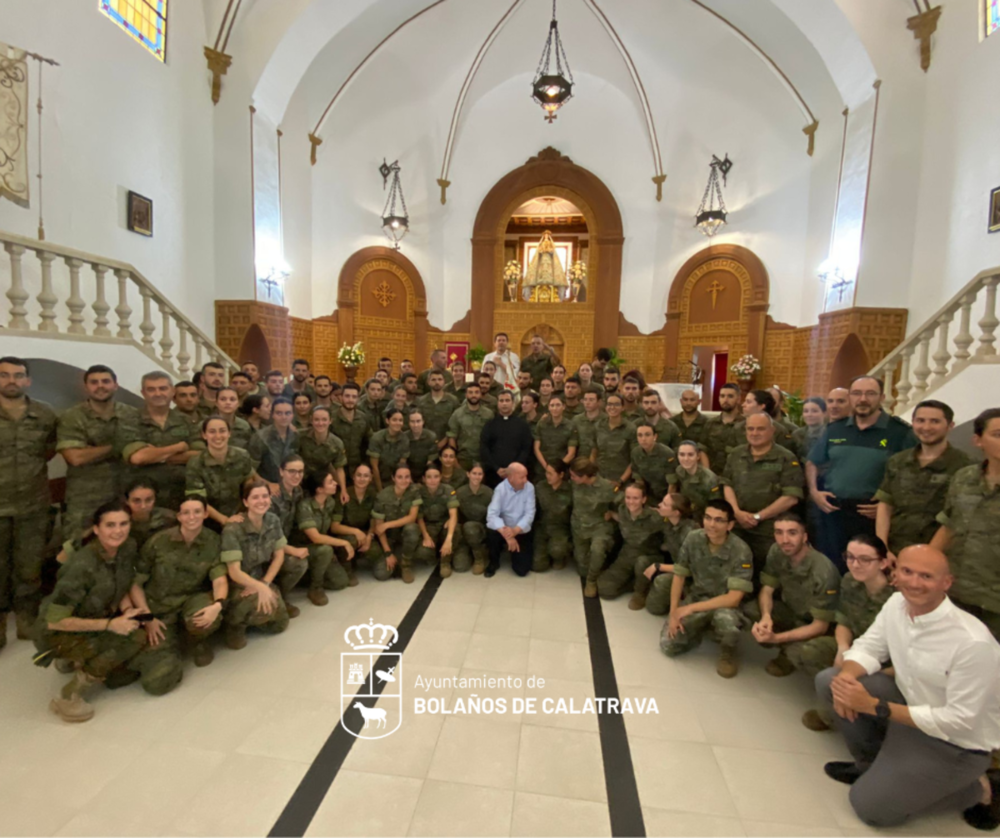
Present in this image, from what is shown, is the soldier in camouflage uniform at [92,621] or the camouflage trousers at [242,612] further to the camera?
the camouflage trousers at [242,612]

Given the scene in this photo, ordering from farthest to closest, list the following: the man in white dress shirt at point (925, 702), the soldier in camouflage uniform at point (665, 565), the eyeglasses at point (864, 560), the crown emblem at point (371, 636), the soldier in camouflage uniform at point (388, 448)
→ the soldier in camouflage uniform at point (388, 448)
the soldier in camouflage uniform at point (665, 565)
the crown emblem at point (371, 636)
the eyeglasses at point (864, 560)
the man in white dress shirt at point (925, 702)

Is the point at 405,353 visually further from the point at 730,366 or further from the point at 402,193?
the point at 730,366

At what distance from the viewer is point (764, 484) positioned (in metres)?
4.03

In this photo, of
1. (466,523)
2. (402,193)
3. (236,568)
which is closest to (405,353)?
(402,193)

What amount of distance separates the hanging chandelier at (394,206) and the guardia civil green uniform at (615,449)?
969cm

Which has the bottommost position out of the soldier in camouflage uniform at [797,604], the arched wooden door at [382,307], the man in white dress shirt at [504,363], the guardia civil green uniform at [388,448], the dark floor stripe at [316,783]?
the dark floor stripe at [316,783]

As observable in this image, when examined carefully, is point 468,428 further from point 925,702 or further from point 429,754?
point 925,702

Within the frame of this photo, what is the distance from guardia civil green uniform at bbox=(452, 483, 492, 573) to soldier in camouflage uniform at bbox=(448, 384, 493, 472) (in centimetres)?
51

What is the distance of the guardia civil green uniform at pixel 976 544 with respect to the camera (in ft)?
8.54

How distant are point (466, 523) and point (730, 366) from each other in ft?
31.7

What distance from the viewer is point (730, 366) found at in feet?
40.5

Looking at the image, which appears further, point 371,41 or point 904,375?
point 371,41

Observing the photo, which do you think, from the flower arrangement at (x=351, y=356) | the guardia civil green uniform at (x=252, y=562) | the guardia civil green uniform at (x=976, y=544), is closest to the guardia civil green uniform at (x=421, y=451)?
the guardia civil green uniform at (x=252, y=562)

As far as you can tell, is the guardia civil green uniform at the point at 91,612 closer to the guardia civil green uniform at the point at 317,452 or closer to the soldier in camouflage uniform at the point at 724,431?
the guardia civil green uniform at the point at 317,452
